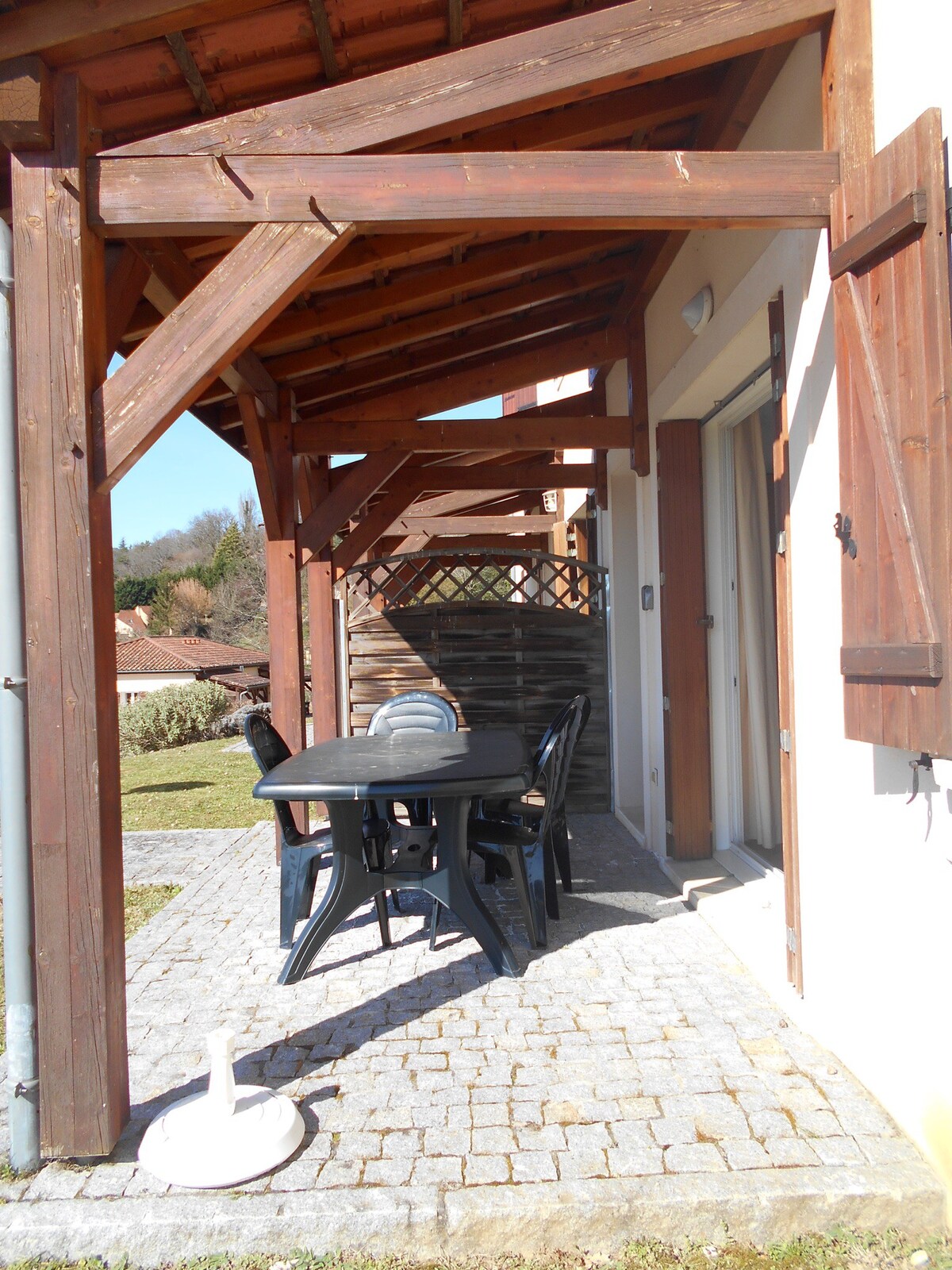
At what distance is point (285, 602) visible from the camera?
18.0ft

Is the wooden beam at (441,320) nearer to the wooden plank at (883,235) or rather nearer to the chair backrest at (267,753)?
the chair backrest at (267,753)

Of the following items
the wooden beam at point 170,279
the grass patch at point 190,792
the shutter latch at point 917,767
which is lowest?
the grass patch at point 190,792

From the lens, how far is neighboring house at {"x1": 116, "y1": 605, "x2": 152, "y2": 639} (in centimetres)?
3644

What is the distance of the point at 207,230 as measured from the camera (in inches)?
90.6

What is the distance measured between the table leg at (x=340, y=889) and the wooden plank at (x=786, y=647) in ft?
4.80

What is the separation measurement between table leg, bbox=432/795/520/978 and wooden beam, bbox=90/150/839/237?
1974 mm

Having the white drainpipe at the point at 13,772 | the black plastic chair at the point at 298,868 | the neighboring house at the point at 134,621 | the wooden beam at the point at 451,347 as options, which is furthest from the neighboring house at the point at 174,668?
the white drainpipe at the point at 13,772

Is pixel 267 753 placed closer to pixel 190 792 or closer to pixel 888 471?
pixel 888 471

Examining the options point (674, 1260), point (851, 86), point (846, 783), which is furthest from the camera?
point (846, 783)

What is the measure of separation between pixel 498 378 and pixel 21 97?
398 cm

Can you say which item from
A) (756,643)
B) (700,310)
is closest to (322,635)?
(756,643)

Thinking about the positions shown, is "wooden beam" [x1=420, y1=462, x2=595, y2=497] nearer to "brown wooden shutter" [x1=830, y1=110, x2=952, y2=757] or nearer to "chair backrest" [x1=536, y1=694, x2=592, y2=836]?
"chair backrest" [x1=536, y1=694, x2=592, y2=836]

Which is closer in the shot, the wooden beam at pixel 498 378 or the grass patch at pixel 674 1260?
the grass patch at pixel 674 1260

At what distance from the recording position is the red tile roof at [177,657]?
21953 millimetres
